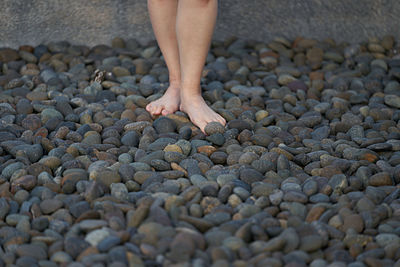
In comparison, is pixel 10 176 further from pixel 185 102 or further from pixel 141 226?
pixel 185 102

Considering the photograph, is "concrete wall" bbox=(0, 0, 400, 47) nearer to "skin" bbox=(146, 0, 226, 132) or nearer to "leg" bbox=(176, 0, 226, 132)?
"skin" bbox=(146, 0, 226, 132)

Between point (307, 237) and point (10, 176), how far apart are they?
35.7 inches

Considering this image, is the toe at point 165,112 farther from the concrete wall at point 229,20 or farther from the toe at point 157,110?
the concrete wall at point 229,20

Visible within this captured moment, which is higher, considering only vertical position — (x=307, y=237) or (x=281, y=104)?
(x=307, y=237)

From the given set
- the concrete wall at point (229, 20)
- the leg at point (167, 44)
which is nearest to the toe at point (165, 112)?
the leg at point (167, 44)

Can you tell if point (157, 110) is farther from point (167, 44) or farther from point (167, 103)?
point (167, 44)

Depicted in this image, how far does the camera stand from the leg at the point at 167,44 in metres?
2.24

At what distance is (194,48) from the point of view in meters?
2.12

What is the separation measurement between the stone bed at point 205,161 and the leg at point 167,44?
0.27 ft

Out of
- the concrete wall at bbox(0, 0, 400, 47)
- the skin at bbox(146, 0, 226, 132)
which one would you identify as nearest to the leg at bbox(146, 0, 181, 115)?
the skin at bbox(146, 0, 226, 132)

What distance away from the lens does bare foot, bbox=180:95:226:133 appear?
7.17ft

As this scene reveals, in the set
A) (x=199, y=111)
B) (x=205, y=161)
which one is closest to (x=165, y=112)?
(x=199, y=111)

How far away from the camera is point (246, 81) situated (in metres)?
2.67

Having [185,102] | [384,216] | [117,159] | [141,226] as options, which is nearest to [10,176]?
[117,159]
